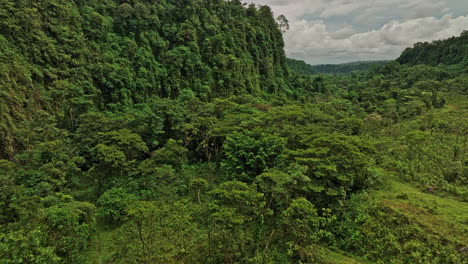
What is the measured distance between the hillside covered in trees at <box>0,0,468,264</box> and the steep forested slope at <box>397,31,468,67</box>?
7606cm

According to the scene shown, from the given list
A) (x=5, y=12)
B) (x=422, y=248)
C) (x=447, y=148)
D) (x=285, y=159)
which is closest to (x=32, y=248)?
(x=285, y=159)

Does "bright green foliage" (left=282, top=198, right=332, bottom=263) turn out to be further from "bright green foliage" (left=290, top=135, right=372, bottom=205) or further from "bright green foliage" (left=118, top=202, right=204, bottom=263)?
"bright green foliage" (left=118, top=202, right=204, bottom=263)

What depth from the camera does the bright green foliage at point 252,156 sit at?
14461 mm

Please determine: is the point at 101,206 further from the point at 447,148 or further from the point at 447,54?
the point at 447,54

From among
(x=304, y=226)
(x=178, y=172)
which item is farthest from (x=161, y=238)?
(x=178, y=172)

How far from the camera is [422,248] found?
31.9 ft

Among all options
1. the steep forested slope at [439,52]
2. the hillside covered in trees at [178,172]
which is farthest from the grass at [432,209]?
the steep forested slope at [439,52]

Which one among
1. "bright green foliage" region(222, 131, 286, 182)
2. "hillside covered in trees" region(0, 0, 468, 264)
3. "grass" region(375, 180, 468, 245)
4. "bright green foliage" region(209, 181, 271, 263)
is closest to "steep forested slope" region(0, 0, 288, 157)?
"hillside covered in trees" region(0, 0, 468, 264)

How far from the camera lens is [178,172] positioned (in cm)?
1825

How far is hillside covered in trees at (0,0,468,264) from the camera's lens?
9.94 meters

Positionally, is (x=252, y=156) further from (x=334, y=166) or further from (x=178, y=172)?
(x=178, y=172)

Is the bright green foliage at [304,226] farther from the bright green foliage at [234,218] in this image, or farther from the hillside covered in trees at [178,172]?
the bright green foliage at [234,218]

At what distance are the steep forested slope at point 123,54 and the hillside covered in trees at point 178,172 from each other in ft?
0.61

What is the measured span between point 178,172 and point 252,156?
6.83m
